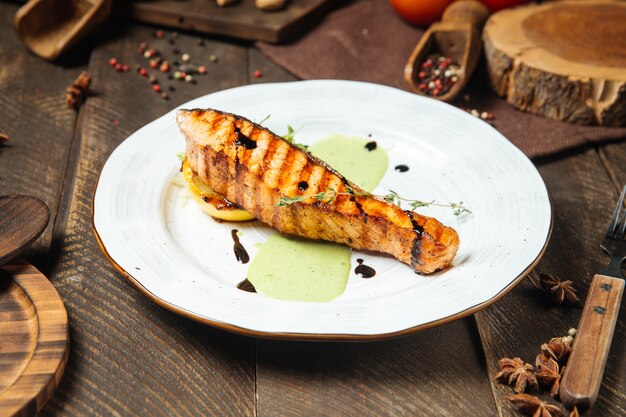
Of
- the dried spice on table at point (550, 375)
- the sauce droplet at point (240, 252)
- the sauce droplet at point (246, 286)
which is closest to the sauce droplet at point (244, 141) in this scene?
the sauce droplet at point (240, 252)

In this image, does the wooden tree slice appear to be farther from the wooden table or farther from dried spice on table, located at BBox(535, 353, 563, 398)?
dried spice on table, located at BBox(535, 353, 563, 398)

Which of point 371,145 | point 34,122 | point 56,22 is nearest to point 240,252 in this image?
point 371,145

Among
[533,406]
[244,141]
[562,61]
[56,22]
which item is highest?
[244,141]

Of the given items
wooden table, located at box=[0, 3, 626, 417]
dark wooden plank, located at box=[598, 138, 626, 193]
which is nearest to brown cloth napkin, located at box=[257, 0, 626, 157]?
dark wooden plank, located at box=[598, 138, 626, 193]

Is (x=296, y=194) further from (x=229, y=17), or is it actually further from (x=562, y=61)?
(x=229, y=17)

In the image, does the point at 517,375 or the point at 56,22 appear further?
the point at 56,22

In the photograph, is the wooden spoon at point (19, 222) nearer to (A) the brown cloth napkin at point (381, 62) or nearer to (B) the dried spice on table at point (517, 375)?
(B) the dried spice on table at point (517, 375)
